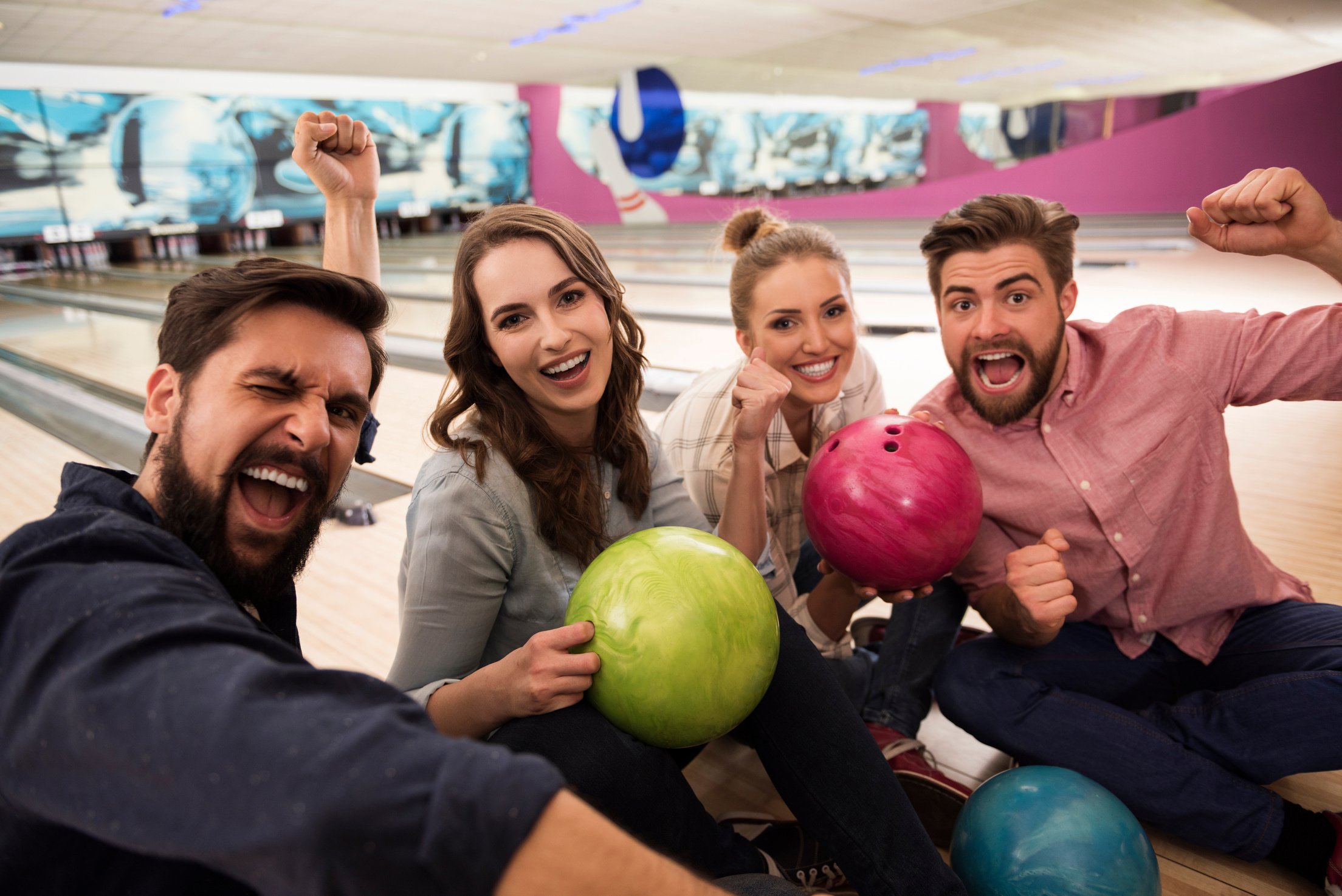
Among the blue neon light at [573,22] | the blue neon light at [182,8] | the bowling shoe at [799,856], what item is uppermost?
the blue neon light at [573,22]

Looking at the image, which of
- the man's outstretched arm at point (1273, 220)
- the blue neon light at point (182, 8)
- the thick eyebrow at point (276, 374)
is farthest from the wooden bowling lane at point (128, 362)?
the blue neon light at point (182, 8)

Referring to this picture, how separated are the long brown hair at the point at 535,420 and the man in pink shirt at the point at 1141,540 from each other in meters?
0.59

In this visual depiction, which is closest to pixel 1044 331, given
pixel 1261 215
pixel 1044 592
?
pixel 1261 215

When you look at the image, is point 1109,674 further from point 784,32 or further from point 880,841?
point 784,32

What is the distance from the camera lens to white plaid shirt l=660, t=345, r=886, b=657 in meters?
1.58

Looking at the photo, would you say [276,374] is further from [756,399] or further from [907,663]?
[907,663]

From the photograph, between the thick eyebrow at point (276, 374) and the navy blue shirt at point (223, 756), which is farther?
the thick eyebrow at point (276, 374)

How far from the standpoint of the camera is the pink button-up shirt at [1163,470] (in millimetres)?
1358

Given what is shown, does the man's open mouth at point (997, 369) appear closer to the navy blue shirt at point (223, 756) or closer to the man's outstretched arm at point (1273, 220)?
the man's outstretched arm at point (1273, 220)

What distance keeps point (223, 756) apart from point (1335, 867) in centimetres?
136

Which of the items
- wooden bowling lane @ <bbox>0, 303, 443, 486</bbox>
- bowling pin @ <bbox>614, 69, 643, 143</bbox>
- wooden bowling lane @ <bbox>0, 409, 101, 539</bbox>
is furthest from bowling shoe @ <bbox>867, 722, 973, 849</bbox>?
bowling pin @ <bbox>614, 69, 643, 143</bbox>

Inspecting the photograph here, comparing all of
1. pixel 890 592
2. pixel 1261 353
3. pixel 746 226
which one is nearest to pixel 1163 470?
pixel 1261 353

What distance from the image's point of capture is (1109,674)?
1400mm

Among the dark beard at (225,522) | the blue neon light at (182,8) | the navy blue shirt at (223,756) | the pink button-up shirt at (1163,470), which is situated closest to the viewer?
the navy blue shirt at (223,756)
